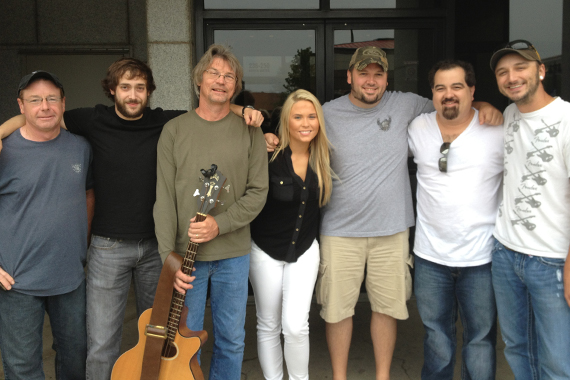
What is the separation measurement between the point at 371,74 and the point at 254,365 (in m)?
2.34

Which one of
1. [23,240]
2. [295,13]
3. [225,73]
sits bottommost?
[23,240]

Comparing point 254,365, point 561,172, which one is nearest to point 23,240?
point 254,365

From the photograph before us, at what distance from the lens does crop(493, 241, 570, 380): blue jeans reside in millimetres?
2529

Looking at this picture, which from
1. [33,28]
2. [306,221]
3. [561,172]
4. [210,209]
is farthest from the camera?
[33,28]

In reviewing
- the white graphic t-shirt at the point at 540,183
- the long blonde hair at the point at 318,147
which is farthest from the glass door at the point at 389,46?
the white graphic t-shirt at the point at 540,183

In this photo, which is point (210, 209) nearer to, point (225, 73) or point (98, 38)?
point (225, 73)

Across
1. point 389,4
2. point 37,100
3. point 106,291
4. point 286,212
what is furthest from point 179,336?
point 389,4

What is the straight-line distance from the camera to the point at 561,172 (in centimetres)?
246

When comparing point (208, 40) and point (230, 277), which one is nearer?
point (230, 277)

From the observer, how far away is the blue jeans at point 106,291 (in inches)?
110

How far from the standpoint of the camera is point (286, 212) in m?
3.02

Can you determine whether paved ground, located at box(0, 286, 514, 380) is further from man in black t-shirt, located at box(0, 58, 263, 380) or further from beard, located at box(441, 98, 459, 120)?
beard, located at box(441, 98, 459, 120)

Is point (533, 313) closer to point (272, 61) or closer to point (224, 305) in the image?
point (224, 305)

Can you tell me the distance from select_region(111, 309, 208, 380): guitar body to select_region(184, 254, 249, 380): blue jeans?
0.62ft
